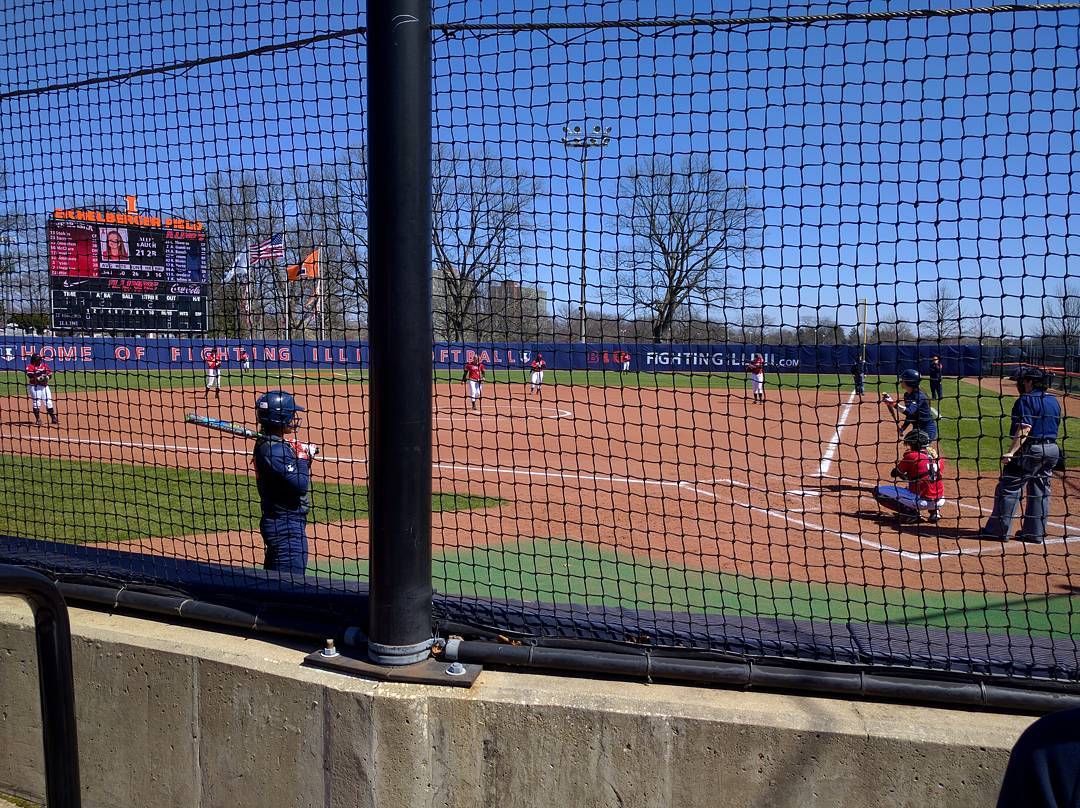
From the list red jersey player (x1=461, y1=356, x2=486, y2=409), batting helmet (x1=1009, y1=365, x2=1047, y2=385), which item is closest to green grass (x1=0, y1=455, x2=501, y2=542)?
red jersey player (x1=461, y1=356, x2=486, y2=409)

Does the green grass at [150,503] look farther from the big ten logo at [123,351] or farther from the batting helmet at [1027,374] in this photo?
the batting helmet at [1027,374]

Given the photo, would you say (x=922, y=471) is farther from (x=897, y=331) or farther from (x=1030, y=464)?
(x=897, y=331)

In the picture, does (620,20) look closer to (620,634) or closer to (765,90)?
(765,90)

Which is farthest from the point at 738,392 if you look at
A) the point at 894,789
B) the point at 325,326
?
the point at 894,789

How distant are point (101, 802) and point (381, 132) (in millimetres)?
2722

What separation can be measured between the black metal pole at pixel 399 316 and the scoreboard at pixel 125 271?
213cm

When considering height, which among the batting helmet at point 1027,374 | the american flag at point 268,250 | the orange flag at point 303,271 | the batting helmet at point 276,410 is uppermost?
the american flag at point 268,250

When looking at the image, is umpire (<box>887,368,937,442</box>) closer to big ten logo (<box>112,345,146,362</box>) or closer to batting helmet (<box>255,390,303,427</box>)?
batting helmet (<box>255,390,303,427</box>)

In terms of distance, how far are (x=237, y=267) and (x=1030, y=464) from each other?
7310 mm

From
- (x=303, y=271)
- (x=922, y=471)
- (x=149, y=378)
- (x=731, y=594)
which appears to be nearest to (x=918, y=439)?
(x=922, y=471)

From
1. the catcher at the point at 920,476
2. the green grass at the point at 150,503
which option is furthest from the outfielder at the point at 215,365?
the catcher at the point at 920,476

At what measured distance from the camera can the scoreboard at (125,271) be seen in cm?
450

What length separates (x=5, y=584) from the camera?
186cm

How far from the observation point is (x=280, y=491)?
4.99 metres
